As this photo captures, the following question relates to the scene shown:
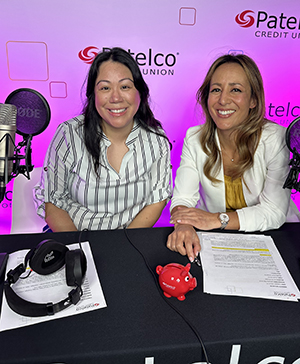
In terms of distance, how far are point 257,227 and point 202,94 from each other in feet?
2.92

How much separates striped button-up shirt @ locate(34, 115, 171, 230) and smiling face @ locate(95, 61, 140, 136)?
14 cm

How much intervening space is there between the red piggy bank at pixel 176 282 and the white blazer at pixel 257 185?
51cm

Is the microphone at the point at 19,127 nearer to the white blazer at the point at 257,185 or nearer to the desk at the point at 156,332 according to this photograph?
the desk at the point at 156,332

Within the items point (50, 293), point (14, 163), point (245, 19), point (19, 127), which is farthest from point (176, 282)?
point (245, 19)

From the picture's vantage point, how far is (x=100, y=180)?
1.79 m

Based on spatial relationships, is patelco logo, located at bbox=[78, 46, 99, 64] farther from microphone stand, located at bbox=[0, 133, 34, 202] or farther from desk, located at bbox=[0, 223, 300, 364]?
desk, located at bbox=[0, 223, 300, 364]

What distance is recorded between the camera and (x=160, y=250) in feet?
4.17

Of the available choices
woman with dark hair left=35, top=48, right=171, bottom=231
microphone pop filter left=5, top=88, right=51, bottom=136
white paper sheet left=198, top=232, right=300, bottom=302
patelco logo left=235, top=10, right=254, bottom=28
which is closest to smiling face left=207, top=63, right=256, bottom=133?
woman with dark hair left=35, top=48, right=171, bottom=231

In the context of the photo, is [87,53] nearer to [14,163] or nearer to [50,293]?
[14,163]

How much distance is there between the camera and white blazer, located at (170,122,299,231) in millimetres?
1480

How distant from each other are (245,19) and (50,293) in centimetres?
264

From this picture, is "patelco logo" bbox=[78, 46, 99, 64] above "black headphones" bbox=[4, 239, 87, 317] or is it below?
above

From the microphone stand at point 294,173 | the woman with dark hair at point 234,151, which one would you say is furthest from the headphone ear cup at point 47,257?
the microphone stand at point 294,173

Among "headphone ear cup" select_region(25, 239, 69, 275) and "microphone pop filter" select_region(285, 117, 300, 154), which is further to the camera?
"microphone pop filter" select_region(285, 117, 300, 154)
